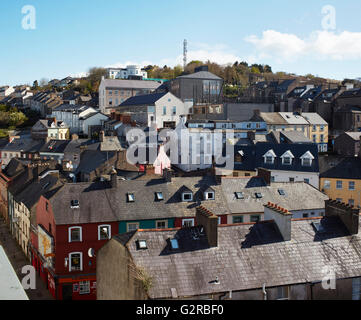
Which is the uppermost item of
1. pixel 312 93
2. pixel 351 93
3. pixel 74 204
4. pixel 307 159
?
pixel 312 93

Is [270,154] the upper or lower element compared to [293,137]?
lower

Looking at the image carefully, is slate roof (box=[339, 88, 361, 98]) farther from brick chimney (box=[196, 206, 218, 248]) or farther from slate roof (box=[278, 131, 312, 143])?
brick chimney (box=[196, 206, 218, 248])

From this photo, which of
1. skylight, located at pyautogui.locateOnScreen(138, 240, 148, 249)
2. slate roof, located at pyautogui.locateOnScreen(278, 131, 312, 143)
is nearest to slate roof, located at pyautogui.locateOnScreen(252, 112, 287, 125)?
slate roof, located at pyautogui.locateOnScreen(278, 131, 312, 143)

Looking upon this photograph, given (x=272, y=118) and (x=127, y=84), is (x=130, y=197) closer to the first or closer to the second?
(x=272, y=118)

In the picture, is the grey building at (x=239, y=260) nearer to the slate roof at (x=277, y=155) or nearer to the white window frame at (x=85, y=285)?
the white window frame at (x=85, y=285)

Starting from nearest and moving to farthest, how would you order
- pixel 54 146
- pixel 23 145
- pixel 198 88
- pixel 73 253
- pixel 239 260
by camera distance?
1. pixel 239 260
2. pixel 73 253
3. pixel 54 146
4. pixel 23 145
5. pixel 198 88

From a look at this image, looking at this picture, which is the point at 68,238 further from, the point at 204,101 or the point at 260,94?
the point at 260,94

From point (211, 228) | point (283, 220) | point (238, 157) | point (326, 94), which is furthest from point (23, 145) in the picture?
point (283, 220)
